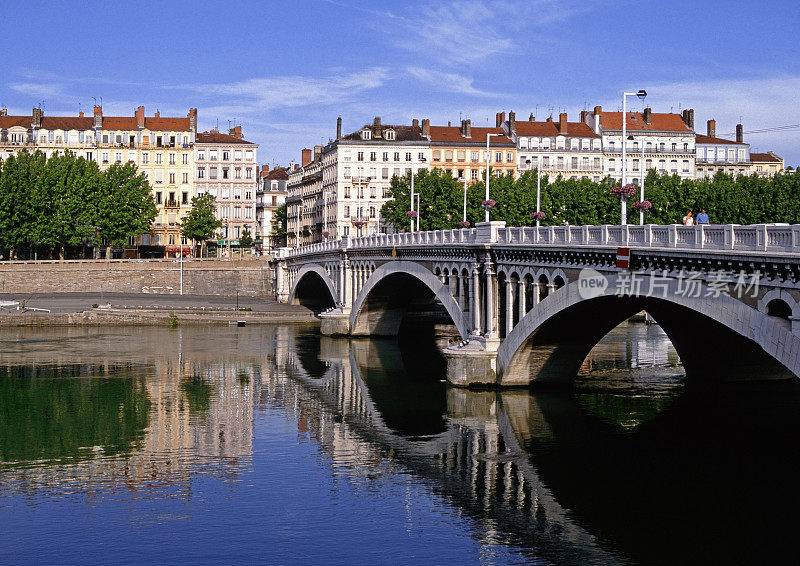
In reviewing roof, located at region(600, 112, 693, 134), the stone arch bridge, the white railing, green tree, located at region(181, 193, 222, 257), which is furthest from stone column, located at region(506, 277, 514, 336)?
roof, located at region(600, 112, 693, 134)

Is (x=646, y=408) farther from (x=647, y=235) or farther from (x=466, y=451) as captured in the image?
(x=647, y=235)

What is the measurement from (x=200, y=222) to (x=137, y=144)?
16755 mm

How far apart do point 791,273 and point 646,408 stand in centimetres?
2251

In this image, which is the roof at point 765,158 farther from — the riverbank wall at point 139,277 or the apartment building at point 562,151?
the riverbank wall at point 139,277

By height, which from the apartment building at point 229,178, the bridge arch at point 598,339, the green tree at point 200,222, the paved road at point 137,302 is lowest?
the bridge arch at point 598,339

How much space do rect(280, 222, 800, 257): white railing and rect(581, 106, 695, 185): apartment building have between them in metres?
85.5

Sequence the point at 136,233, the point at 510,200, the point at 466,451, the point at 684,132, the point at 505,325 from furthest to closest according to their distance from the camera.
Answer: the point at 684,132
the point at 136,233
the point at 510,200
the point at 505,325
the point at 466,451

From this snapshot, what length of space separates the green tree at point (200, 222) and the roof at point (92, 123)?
14096mm

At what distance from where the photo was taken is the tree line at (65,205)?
4813 inches

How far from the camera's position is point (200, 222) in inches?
5492

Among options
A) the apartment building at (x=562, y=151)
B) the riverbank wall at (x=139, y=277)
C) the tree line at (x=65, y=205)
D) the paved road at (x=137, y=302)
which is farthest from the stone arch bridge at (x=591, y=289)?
the apartment building at (x=562, y=151)

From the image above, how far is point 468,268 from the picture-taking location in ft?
196

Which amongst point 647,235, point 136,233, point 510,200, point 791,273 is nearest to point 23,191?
point 136,233

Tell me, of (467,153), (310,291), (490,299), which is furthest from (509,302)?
(467,153)
